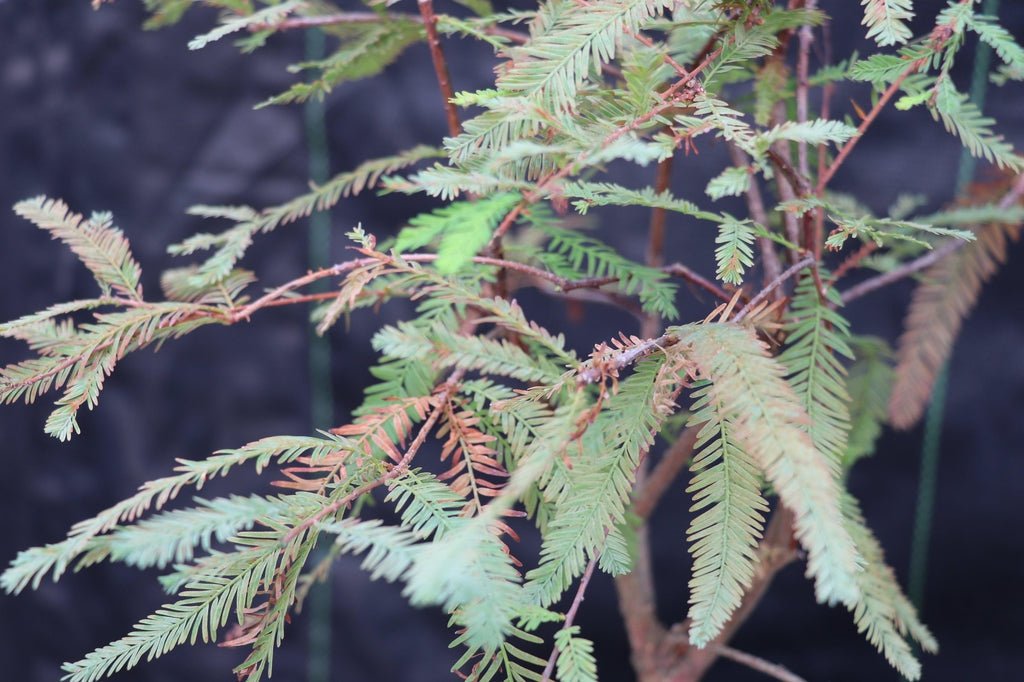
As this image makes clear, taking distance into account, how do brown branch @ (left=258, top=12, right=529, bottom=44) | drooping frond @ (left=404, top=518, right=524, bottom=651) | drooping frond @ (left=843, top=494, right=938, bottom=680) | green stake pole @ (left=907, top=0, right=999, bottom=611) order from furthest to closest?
green stake pole @ (left=907, top=0, right=999, bottom=611) → brown branch @ (left=258, top=12, right=529, bottom=44) → drooping frond @ (left=843, top=494, right=938, bottom=680) → drooping frond @ (left=404, top=518, right=524, bottom=651)

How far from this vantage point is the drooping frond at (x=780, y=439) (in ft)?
0.97

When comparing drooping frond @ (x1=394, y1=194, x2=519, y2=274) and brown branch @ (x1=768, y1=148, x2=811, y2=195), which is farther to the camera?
brown branch @ (x1=768, y1=148, x2=811, y2=195)

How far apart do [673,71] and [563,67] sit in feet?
0.50

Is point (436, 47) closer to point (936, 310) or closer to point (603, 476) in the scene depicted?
point (603, 476)

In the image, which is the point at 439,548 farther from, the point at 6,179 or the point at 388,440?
the point at 6,179

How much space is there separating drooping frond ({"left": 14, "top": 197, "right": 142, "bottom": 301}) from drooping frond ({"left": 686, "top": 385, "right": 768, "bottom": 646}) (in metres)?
0.37

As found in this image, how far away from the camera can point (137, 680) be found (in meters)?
1.23

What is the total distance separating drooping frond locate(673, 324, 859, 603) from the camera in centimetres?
30

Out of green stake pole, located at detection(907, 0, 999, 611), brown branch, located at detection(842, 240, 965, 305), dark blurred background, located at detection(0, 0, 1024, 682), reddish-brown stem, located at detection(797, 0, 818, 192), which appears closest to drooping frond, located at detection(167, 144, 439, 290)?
reddish-brown stem, located at detection(797, 0, 818, 192)

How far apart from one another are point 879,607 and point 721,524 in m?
0.18

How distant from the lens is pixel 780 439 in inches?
13.2

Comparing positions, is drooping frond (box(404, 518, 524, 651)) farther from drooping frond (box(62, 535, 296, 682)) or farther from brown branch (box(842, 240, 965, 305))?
brown branch (box(842, 240, 965, 305))

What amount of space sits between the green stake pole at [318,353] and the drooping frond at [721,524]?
0.82 metres

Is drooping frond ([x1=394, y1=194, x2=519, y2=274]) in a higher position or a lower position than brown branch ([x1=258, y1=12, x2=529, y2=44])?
lower
